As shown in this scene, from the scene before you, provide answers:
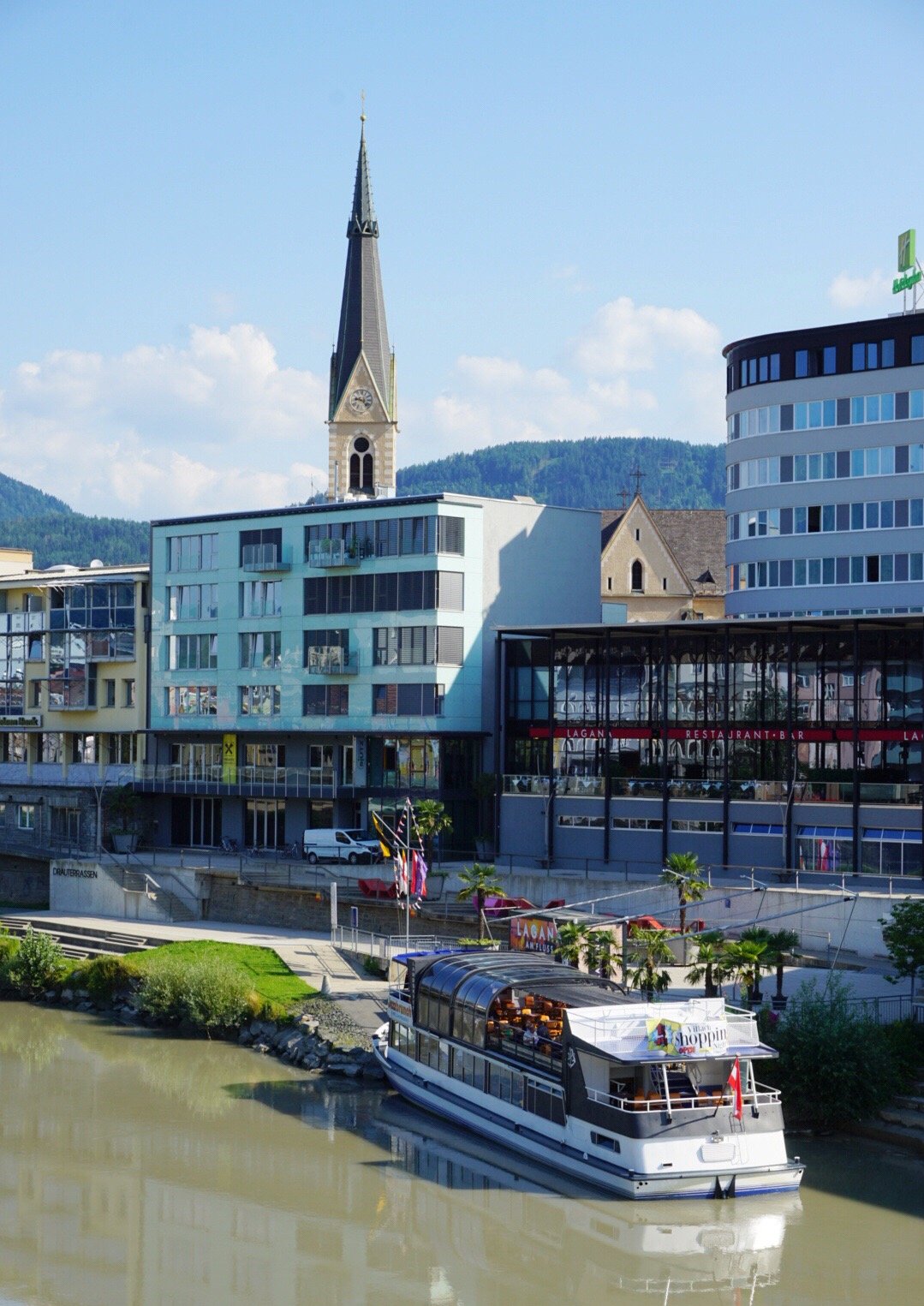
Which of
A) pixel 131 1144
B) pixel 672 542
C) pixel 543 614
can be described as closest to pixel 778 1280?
pixel 131 1144

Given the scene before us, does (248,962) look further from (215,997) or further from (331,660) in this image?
(331,660)

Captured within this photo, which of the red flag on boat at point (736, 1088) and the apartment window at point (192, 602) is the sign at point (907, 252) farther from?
the red flag on boat at point (736, 1088)

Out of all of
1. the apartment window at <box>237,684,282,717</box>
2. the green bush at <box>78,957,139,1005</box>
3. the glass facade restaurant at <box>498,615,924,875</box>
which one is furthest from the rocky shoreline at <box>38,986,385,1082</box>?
the apartment window at <box>237,684,282,717</box>

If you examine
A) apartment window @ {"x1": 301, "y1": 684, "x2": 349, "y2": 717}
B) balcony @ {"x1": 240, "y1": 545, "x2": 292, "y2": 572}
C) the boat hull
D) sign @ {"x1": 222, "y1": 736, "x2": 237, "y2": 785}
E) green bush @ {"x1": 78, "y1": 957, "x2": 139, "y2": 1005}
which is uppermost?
balcony @ {"x1": 240, "y1": 545, "x2": 292, "y2": 572}

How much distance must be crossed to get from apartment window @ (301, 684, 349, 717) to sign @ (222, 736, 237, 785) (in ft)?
17.4

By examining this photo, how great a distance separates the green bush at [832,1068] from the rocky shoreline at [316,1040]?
1291 cm

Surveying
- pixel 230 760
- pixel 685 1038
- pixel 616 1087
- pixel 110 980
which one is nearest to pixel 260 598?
pixel 230 760

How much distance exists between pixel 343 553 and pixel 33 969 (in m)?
24.1

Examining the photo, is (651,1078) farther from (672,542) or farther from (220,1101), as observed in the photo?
(672,542)

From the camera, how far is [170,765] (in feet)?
276

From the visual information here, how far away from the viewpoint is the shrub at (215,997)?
5609 centimetres

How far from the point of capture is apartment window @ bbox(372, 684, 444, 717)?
246 feet

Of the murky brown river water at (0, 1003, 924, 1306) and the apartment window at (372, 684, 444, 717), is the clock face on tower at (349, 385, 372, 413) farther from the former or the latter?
the murky brown river water at (0, 1003, 924, 1306)

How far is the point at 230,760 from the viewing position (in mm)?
82375
